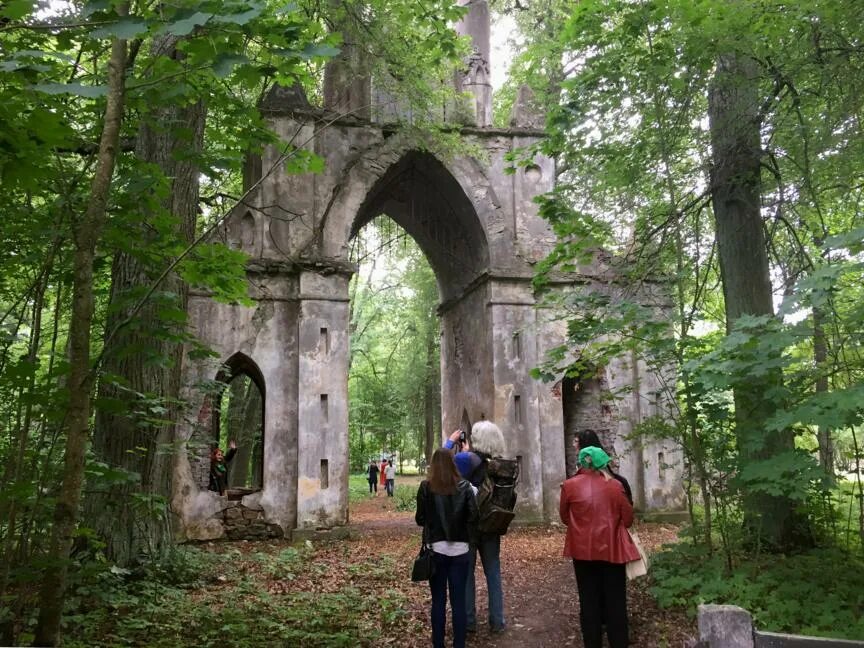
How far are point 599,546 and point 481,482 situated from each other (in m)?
1.26

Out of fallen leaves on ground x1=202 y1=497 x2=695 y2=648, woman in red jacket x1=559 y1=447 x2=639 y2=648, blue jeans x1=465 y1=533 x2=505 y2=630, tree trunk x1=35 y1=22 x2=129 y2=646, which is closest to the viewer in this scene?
tree trunk x1=35 y1=22 x2=129 y2=646

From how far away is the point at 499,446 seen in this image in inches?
228

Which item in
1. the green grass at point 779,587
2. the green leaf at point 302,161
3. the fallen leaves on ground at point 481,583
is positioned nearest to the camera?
the green leaf at point 302,161

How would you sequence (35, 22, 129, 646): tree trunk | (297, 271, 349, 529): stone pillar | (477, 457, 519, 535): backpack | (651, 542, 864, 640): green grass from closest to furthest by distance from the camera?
(35, 22, 129, 646): tree trunk < (651, 542, 864, 640): green grass < (477, 457, 519, 535): backpack < (297, 271, 349, 529): stone pillar

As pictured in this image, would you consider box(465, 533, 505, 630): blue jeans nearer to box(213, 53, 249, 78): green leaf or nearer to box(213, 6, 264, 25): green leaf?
box(213, 53, 249, 78): green leaf

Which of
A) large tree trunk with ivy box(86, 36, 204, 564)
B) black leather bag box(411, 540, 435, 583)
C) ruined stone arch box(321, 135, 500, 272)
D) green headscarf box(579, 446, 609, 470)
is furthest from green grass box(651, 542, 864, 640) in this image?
ruined stone arch box(321, 135, 500, 272)

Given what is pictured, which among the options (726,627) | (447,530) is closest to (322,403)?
(447,530)

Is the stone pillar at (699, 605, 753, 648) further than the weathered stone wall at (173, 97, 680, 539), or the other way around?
the weathered stone wall at (173, 97, 680, 539)

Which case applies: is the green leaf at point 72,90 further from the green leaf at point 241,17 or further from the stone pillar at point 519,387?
the stone pillar at point 519,387

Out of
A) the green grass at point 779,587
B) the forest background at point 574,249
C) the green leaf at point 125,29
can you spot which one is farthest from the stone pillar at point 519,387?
the green leaf at point 125,29

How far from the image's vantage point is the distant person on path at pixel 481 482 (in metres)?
5.67

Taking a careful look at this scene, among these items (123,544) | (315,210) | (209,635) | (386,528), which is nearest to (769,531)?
(209,635)

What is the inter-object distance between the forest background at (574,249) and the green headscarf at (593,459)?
1007 mm

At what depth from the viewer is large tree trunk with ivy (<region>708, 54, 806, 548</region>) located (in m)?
6.50
